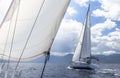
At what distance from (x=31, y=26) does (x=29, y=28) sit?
7 centimetres

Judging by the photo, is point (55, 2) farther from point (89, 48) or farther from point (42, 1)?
point (89, 48)

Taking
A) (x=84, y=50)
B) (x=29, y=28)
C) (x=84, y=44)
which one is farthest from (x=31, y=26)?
(x=84, y=50)

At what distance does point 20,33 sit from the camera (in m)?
7.00

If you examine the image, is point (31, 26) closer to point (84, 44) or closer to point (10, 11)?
point (10, 11)

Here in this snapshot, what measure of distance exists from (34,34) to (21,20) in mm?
457

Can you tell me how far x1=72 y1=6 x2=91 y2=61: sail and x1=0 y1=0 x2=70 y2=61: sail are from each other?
72567mm

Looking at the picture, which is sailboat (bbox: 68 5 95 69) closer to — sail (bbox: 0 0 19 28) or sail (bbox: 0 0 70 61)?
sail (bbox: 0 0 70 61)

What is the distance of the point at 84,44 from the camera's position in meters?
81.1

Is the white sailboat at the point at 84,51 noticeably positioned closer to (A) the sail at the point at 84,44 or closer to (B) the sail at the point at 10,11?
(A) the sail at the point at 84,44

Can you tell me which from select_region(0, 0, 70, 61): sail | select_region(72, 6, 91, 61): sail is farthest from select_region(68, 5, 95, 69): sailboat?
select_region(0, 0, 70, 61): sail

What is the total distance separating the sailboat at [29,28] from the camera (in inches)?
269

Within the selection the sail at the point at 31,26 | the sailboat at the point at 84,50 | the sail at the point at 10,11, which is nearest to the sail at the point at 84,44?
the sailboat at the point at 84,50

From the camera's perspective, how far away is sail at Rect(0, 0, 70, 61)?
22.5ft

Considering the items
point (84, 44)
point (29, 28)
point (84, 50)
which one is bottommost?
point (29, 28)
